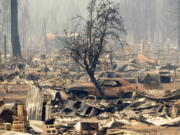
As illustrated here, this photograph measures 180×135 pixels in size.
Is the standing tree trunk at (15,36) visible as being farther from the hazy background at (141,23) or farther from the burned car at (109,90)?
the hazy background at (141,23)

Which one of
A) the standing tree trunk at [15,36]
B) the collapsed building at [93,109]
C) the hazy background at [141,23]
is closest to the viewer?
the collapsed building at [93,109]

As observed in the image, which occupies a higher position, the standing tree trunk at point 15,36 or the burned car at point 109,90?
the standing tree trunk at point 15,36

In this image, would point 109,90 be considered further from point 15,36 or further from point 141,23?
point 141,23

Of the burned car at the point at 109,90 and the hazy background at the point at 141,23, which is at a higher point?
the hazy background at the point at 141,23

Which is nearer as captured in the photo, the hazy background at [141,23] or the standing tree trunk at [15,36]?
the standing tree trunk at [15,36]

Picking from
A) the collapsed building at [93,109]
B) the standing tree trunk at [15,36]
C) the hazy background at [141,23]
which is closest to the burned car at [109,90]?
the collapsed building at [93,109]

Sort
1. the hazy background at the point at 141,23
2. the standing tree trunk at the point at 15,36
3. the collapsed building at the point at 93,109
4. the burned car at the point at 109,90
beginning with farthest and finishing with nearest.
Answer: the hazy background at the point at 141,23
the standing tree trunk at the point at 15,36
the burned car at the point at 109,90
the collapsed building at the point at 93,109

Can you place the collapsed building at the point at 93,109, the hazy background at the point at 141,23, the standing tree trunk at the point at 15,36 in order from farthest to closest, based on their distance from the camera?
the hazy background at the point at 141,23 → the standing tree trunk at the point at 15,36 → the collapsed building at the point at 93,109

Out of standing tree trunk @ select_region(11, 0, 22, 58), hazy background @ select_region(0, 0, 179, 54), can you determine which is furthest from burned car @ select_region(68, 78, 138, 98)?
hazy background @ select_region(0, 0, 179, 54)

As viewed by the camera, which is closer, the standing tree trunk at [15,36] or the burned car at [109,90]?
the burned car at [109,90]

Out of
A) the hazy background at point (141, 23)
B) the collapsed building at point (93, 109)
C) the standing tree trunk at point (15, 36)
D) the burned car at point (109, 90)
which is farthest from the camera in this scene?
the hazy background at point (141, 23)

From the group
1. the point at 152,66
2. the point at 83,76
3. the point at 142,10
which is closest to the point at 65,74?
the point at 83,76

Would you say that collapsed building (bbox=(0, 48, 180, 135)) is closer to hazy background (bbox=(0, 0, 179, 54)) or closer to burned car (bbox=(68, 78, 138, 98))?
burned car (bbox=(68, 78, 138, 98))

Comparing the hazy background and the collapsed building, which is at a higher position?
the hazy background
